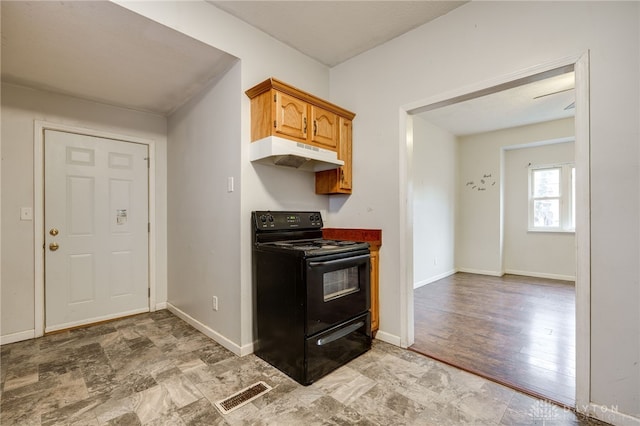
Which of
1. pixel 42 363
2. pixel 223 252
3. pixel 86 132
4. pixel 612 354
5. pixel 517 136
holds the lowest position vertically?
pixel 42 363

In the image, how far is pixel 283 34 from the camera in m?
2.57

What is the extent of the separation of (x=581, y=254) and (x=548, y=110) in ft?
12.4

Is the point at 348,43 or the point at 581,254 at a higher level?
the point at 348,43

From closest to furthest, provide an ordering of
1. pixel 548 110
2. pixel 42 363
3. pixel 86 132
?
pixel 42 363, pixel 86 132, pixel 548 110

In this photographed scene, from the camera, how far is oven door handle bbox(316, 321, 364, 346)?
2046 millimetres

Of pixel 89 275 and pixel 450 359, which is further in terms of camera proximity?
pixel 89 275

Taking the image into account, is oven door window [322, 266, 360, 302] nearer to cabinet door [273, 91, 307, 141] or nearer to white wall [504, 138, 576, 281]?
cabinet door [273, 91, 307, 141]

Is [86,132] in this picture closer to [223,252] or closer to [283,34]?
[223,252]

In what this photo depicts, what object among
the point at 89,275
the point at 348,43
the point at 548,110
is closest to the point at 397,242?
the point at 348,43

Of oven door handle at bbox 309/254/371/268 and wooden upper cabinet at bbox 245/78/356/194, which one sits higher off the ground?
wooden upper cabinet at bbox 245/78/356/194

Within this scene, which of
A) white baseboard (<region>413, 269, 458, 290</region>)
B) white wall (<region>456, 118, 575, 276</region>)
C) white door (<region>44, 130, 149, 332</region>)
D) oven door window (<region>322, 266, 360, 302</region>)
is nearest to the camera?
oven door window (<region>322, 266, 360, 302</region>)

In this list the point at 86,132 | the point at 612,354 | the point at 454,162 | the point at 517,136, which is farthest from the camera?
the point at 454,162

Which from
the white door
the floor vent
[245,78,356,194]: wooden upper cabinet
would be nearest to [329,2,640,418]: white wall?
[245,78,356,194]: wooden upper cabinet

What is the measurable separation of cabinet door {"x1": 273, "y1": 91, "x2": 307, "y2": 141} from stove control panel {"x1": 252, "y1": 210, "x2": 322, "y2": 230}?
27.1 inches
